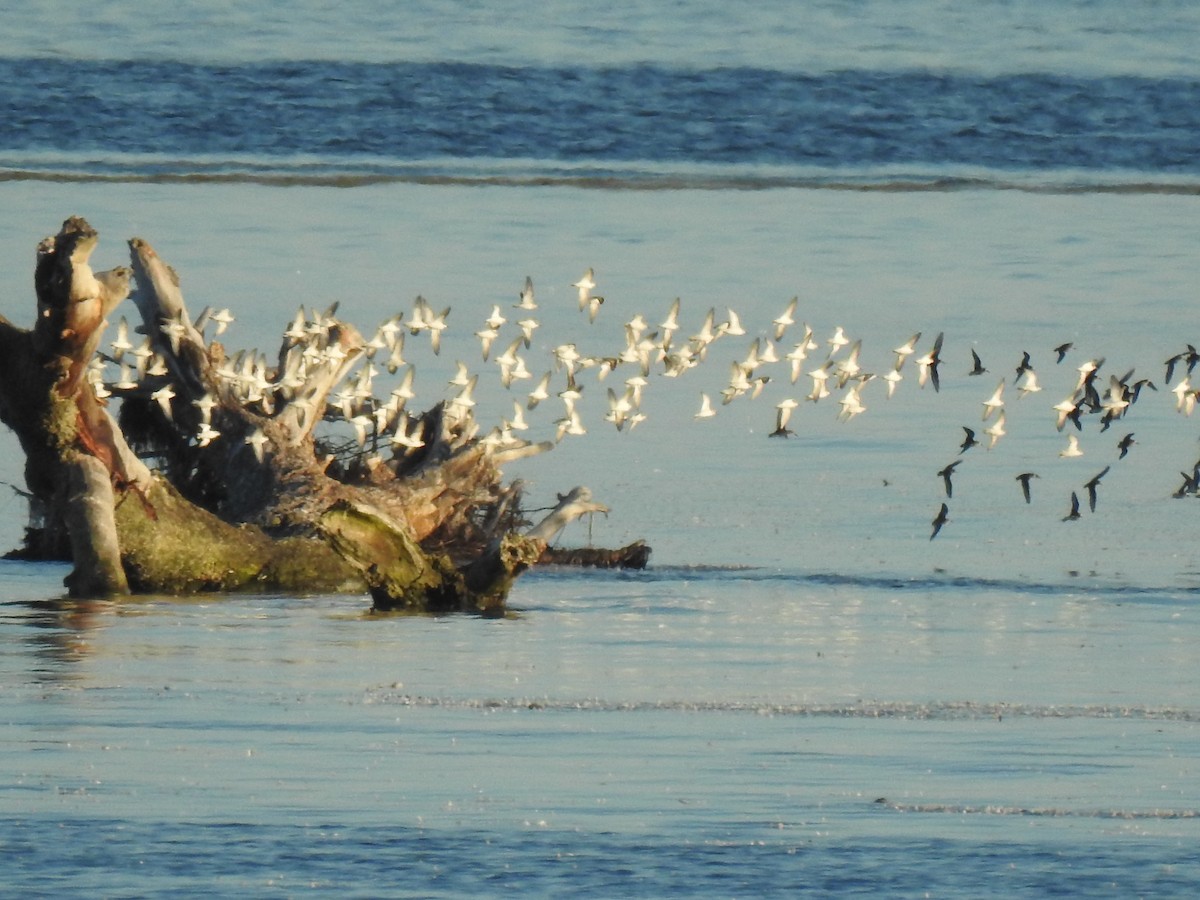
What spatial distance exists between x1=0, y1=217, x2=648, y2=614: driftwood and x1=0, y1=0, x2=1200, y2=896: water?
21.8 inches

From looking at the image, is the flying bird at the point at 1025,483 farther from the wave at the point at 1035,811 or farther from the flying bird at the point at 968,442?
the wave at the point at 1035,811

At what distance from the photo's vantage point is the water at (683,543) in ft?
42.0

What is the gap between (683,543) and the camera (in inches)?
967

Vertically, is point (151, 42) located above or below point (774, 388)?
above

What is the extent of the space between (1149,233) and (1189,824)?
37.6 m

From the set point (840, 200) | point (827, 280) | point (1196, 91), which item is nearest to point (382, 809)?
point (827, 280)

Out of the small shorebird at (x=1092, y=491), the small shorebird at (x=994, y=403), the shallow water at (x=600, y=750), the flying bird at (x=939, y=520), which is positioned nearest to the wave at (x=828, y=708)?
the shallow water at (x=600, y=750)

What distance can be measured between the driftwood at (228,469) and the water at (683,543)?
0.55 metres

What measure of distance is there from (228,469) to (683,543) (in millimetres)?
3767

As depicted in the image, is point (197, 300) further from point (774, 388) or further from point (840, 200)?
point (840, 200)

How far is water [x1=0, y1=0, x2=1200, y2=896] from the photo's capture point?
1280 centimetres

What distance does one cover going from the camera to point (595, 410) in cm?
3238

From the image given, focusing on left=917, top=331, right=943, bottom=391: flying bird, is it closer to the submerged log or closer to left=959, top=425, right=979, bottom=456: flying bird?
left=959, top=425, right=979, bottom=456: flying bird

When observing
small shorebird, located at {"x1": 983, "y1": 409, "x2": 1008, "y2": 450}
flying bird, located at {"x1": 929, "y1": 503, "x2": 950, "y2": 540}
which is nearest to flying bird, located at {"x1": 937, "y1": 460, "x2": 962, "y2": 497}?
flying bird, located at {"x1": 929, "y1": 503, "x2": 950, "y2": 540}
